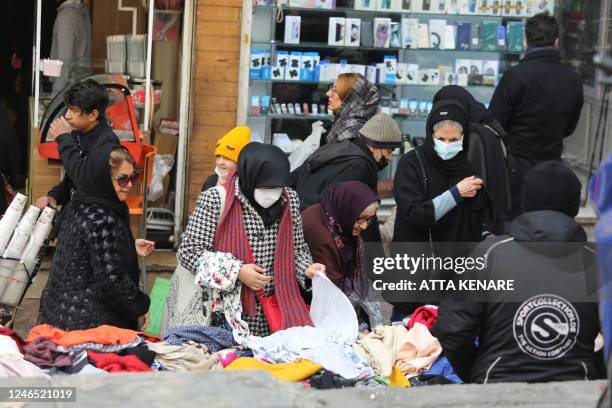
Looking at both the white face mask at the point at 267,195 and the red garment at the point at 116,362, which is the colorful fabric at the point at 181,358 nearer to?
the red garment at the point at 116,362

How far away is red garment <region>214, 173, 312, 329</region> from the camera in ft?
18.1

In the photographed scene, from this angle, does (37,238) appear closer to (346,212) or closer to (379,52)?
(346,212)

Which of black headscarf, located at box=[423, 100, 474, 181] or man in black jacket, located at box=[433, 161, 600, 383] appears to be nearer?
man in black jacket, located at box=[433, 161, 600, 383]

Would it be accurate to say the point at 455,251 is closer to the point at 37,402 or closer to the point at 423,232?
the point at 423,232

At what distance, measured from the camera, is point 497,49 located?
9.59 meters

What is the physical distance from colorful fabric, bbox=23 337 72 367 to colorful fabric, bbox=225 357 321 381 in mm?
751

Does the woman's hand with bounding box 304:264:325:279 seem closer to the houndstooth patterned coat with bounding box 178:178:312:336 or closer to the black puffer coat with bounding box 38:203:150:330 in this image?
the houndstooth patterned coat with bounding box 178:178:312:336

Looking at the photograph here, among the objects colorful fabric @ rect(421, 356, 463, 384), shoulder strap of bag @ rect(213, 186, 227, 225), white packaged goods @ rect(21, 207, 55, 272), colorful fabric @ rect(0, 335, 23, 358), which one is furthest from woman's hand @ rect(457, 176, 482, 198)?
colorful fabric @ rect(0, 335, 23, 358)

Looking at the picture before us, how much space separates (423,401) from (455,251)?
2.38m

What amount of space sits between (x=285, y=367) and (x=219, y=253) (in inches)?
28.7

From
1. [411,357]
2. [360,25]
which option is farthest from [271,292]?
[360,25]

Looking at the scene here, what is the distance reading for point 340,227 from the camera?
6.01 m

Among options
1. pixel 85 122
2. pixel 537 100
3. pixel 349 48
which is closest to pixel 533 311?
pixel 85 122

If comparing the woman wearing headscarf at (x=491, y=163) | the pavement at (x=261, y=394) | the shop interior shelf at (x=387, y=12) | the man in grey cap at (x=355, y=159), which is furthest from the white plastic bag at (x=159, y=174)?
the pavement at (x=261, y=394)
